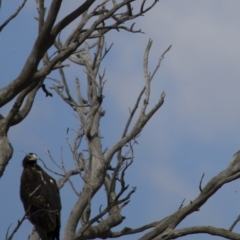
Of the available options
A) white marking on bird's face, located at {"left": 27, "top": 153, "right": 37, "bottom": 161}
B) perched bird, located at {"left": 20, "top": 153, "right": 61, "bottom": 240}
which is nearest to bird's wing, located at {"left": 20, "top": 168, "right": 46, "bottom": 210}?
perched bird, located at {"left": 20, "top": 153, "right": 61, "bottom": 240}

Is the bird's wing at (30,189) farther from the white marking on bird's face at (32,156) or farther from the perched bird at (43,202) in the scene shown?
the white marking on bird's face at (32,156)

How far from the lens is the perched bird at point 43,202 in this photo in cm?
799

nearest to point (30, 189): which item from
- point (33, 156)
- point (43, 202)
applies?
point (43, 202)

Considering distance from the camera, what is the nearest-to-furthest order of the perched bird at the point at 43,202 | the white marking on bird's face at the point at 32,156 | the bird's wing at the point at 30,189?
1. the perched bird at the point at 43,202
2. the bird's wing at the point at 30,189
3. the white marking on bird's face at the point at 32,156

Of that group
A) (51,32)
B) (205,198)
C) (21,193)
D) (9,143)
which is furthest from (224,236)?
(21,193)

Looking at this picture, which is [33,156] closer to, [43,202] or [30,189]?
[30,189]

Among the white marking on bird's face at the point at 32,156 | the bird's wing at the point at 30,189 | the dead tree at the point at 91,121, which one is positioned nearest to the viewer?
the dead tree at the point at 91,121

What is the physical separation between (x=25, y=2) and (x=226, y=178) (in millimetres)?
A: 2600

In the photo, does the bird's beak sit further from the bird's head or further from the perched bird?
the perched bird

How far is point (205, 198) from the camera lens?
6207 millimetres

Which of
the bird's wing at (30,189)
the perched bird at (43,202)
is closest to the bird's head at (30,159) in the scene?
the bird's wing at (30,189)

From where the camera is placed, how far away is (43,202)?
8148 millimetres

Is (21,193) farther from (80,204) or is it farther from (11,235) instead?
(11,235)

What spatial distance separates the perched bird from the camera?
26.2ft
